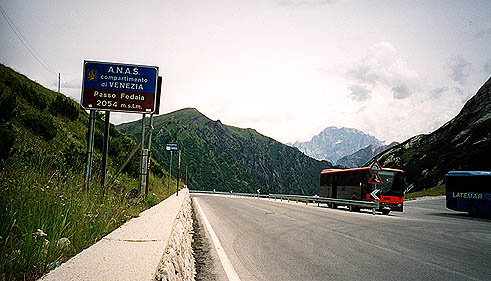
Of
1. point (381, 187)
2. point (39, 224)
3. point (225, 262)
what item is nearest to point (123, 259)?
point (39, 224)

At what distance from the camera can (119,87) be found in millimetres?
13109

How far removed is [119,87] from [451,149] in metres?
88.4

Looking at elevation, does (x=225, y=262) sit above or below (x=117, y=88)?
below

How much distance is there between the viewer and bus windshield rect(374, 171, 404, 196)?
85.5ft

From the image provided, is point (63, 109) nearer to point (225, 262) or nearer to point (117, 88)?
point (117, 88)

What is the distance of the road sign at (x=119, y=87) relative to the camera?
12.8m

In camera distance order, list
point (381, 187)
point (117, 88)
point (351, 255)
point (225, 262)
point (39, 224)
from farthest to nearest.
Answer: point (381, 187)
point (117, 88)
point (351, 255)
point (225, 262)
point (39, 224)

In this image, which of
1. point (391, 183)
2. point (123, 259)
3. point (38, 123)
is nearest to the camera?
point (123, 259)

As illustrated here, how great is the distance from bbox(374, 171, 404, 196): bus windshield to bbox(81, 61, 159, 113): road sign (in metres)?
19.1

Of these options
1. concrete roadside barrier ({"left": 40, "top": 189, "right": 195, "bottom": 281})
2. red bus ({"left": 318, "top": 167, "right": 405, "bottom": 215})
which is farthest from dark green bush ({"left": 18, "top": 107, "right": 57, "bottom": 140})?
red bus ({"left": 318, "top": 167, "right": 405, "bottom": 215})

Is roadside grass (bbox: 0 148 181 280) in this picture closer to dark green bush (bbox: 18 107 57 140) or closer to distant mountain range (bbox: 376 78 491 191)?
dark green bush (bbox: 18 107 57 140)

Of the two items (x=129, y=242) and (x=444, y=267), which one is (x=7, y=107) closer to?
(x=129, y=242)

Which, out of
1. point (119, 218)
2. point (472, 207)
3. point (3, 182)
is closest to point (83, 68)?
point (119, 218)

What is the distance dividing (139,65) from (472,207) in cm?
2496
